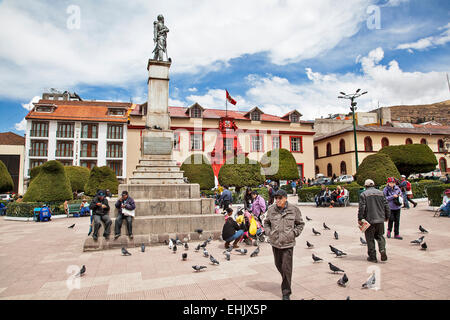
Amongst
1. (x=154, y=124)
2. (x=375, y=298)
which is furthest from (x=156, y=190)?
(x=375, y=298)

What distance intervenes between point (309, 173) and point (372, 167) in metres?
19.9

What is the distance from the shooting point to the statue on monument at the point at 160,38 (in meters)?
11.5

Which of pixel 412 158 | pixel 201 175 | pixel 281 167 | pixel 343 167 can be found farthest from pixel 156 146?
pixel 343 167

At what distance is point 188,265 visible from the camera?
5.85 metres

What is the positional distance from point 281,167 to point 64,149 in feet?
93.3

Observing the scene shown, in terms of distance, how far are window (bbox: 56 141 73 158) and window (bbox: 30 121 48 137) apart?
2.07m

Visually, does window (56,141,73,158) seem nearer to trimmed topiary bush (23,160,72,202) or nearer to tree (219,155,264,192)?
tree (219,155,264,192)

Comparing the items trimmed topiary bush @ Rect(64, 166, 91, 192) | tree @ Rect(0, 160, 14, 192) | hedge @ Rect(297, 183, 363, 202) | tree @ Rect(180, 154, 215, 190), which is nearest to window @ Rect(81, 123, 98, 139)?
trimmed topiary bush @ Rect(64, 166, 91, 192)

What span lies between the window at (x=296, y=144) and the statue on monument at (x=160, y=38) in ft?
95.3

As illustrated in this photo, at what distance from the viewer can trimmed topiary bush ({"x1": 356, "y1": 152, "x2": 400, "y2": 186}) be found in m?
17.6

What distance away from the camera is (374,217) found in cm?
561

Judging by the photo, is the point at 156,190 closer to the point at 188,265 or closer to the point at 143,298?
the point at 188,265
